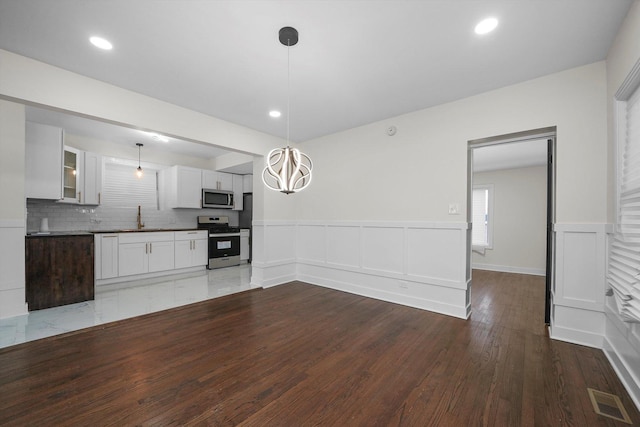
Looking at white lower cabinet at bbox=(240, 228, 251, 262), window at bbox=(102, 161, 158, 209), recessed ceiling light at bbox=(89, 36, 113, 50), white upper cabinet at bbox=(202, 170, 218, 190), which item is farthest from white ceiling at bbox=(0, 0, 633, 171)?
white lower cabinet at bbox=(240, 228, 251, 262)

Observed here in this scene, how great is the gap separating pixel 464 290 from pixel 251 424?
2.60 metres

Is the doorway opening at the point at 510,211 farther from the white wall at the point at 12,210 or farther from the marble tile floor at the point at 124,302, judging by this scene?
the white wall at the point at 12,210

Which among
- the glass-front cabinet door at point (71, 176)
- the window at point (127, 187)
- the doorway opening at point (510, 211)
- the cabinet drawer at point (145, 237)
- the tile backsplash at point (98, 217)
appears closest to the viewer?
the glass-front cabinet door at point (71, 176)

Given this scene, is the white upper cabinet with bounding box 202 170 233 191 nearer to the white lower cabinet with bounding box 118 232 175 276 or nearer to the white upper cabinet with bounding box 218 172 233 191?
the white upper cabinet with bounding box 218 172 233 191

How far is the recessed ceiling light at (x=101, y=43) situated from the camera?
6.78ft

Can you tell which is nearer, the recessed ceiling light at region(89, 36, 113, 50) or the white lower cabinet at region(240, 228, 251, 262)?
the recessed ceiling light at region(89, 36, 113, 50)

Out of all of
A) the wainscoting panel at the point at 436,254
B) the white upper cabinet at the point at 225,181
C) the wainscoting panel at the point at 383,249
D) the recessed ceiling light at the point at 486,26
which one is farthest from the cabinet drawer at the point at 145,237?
the recessed ceiling light at the point at 486,26

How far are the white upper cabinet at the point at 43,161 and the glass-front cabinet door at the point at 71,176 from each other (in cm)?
38

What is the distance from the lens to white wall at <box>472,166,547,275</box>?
218 inches

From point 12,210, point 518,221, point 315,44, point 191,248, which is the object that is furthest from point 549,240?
point 12,210

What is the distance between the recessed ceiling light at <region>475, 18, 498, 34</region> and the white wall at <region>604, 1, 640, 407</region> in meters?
0.77

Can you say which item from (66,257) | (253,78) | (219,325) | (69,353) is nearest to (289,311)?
(219,325)

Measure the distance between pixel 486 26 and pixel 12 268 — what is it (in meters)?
5.15

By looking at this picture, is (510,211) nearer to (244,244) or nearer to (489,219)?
(489,219)
